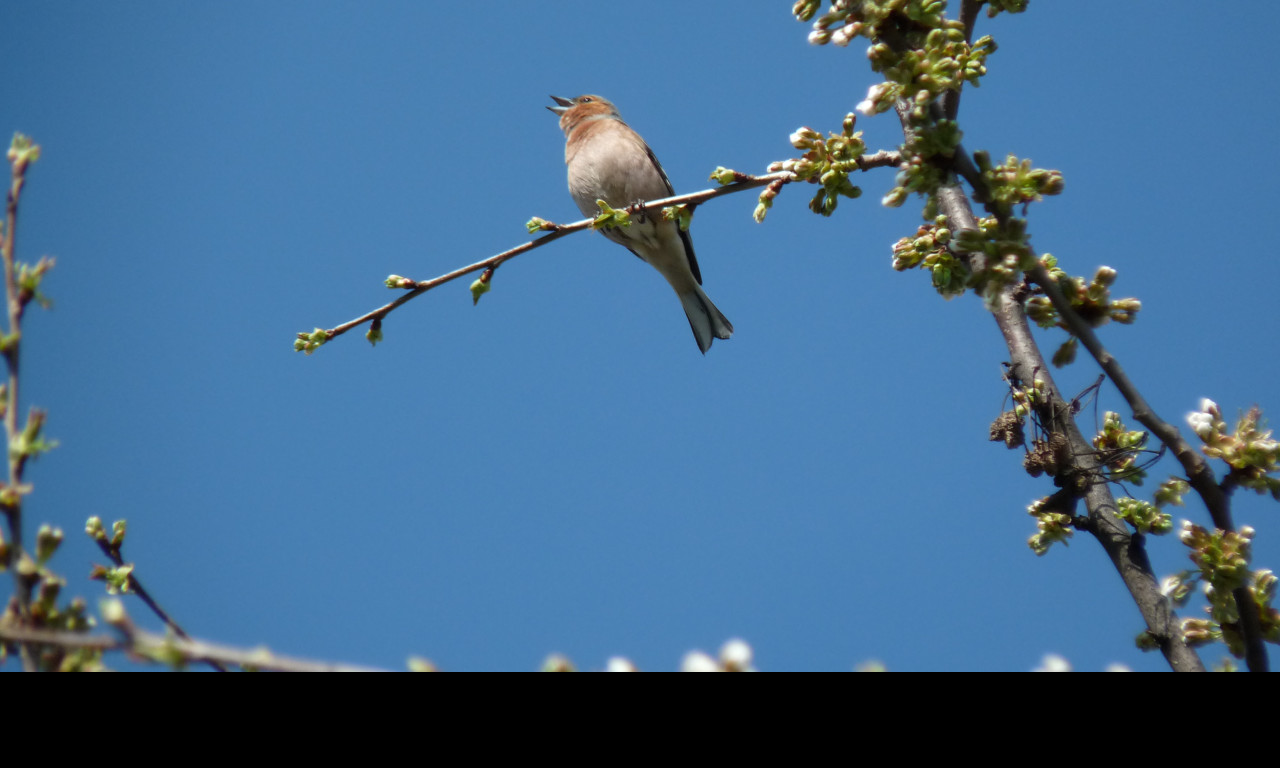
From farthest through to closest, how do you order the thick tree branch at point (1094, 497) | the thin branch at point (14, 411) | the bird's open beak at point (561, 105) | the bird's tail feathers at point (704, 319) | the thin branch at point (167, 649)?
the bird's open beak at point (561, 105)
the bird's tail feathers at point (704, 319)
the thick tree branch at point (1094, 497)
the thin branch at point (14, 411)
the thin branch at point (167, 649)

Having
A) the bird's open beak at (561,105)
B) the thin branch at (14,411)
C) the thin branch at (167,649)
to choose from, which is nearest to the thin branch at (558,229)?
the thin branch at (14,411)

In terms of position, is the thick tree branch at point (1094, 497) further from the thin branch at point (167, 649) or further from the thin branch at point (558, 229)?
the thin branch at point (167, 649)

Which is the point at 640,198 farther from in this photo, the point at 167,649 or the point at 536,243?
the point at 167,649

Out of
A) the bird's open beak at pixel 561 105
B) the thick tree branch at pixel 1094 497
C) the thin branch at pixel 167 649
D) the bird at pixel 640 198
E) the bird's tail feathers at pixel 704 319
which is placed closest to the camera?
the thin branch at pixel 167 649

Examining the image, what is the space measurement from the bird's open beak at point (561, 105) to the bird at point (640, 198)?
1.60 metres

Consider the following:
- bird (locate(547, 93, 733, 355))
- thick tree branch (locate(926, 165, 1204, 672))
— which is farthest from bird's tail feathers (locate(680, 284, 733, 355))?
thick tree branch (locate(926, 165, 1204, 672))

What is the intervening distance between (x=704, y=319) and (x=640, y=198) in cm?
133

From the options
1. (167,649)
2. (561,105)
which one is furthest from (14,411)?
(561,105)

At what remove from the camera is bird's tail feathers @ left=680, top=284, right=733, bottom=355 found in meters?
8.46

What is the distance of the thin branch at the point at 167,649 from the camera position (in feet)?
3.53

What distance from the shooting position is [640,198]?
8.42m

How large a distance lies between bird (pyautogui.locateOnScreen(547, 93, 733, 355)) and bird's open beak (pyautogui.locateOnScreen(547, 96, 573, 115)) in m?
1.60
